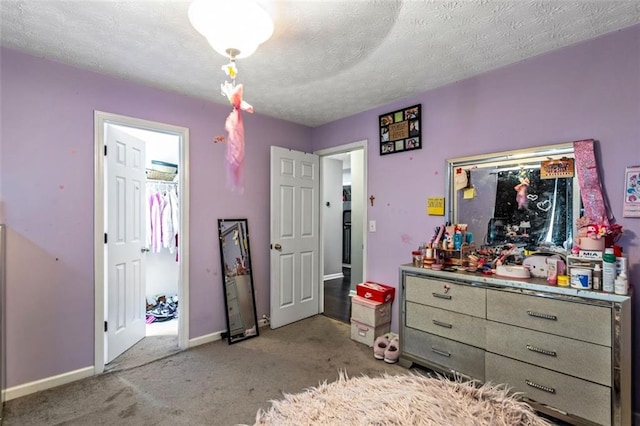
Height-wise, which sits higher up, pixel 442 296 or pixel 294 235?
pixel 294 235

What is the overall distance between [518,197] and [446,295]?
0.93 metres

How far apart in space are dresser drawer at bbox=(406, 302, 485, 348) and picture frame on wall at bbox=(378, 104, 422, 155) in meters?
1.50

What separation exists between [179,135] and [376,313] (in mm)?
2557

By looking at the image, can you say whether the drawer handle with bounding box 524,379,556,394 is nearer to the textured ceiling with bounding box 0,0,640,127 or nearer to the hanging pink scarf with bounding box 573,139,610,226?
the hanging pink scarf with bounding box 573,139,610,226

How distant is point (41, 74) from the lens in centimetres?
215

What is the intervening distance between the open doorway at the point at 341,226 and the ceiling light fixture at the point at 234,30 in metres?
2.02

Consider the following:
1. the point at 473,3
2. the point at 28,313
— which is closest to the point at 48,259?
the point at 28,313

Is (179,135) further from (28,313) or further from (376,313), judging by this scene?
(376,313)

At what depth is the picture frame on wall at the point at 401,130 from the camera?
283 centimetres

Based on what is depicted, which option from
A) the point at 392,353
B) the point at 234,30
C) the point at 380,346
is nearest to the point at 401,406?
the point at 234,30

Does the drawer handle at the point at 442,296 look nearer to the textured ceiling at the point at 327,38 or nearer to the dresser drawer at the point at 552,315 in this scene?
the dresser drawer at the point at 552,315

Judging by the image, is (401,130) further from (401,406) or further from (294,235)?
(401,406)

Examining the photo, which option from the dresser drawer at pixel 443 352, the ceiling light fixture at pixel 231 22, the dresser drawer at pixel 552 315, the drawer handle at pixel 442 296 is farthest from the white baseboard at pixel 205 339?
the ceiling light fixture at pixel 231 22

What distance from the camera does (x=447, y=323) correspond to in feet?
7.30
